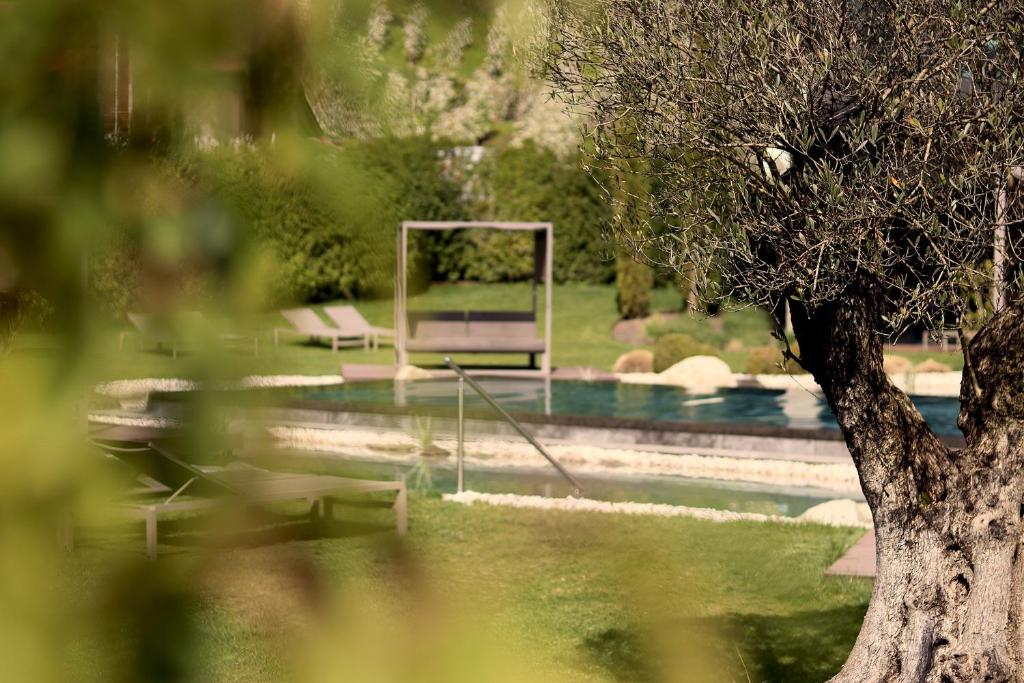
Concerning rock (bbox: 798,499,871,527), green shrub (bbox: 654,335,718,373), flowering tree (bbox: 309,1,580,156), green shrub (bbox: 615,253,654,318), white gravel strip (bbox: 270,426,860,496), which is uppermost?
green shrub (bbox: 615,253,654,318)

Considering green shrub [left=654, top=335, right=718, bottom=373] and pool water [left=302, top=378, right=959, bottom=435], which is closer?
pool water [left=302, top=378, right=959, bottom=435]

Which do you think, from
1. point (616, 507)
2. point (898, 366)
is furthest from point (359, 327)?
point (616, 507)

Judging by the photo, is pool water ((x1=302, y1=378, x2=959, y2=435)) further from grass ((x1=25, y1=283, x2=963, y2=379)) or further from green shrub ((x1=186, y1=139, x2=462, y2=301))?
green shrub ((x1=186, y1=139, x2=462, y2=301))

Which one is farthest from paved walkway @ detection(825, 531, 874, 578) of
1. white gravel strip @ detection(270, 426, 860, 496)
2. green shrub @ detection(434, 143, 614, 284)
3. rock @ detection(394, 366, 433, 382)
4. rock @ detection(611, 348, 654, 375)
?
green shrub @ detection(434, 143, 614, 284)

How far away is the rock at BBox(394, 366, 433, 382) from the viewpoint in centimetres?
2000

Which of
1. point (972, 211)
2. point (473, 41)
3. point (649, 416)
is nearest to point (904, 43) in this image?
point (972, 211)

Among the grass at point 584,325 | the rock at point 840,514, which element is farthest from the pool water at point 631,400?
the rock at point 840,514

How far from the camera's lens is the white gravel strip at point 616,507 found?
33.3ft

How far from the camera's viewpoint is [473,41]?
520mm

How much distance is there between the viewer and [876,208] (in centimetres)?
468

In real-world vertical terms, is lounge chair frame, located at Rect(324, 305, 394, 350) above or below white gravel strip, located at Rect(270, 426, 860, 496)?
above

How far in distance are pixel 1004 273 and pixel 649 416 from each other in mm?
12080

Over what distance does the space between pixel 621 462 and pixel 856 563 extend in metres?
4.79

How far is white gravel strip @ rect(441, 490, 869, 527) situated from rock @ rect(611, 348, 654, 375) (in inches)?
410
